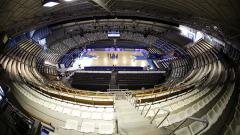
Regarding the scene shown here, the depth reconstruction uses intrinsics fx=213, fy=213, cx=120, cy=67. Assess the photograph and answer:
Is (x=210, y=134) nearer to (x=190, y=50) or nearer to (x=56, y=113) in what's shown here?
(x=56, y=113)

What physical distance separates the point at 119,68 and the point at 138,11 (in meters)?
7.73

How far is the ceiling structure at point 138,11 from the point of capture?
53.7ft

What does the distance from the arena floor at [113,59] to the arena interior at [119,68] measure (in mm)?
146

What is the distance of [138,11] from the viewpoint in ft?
89.5

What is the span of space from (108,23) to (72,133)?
28.2 metres

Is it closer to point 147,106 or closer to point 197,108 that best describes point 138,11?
point 147,106

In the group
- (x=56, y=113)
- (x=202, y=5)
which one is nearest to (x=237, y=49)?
(x=202, y=5)

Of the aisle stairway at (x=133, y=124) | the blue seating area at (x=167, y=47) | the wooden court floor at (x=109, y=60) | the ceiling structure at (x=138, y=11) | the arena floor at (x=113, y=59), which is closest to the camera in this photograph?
the aisle stairway at (x=133, y=124)

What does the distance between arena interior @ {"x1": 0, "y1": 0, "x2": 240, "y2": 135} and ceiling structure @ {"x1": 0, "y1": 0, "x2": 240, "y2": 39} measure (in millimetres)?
122

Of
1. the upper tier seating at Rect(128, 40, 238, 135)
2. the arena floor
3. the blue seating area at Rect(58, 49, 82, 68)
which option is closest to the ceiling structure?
→ the upper tier seating at Rect(128, 40, 238, 135)

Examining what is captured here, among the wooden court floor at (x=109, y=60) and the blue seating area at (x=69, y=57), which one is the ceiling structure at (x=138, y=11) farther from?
the wooden court floor at (x=109, y=60)

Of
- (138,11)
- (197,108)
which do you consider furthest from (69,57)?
(197,108)

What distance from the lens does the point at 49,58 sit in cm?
2652

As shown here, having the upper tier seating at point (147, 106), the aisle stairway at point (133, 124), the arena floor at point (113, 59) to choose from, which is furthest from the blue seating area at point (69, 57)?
the aisle stairway at point (133, 124)
